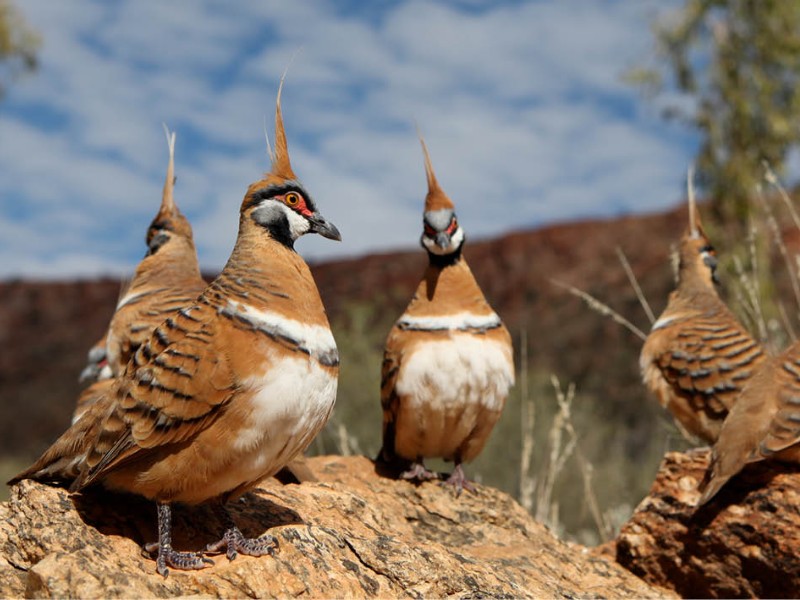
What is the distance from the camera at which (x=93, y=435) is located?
3.36m

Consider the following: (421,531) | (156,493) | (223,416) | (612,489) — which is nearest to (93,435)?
(156,493)

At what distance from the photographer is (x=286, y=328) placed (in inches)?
130

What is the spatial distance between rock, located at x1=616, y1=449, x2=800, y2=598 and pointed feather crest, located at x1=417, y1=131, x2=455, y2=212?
2.26m

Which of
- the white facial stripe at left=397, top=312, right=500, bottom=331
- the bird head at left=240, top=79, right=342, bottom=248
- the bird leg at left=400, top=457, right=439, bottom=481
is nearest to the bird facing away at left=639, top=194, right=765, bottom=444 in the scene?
the white facial stripe at left=397, top=312, right=500, bottom=331

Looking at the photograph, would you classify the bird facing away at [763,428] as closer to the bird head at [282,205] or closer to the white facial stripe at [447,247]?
the white facial stripe at [447,247]

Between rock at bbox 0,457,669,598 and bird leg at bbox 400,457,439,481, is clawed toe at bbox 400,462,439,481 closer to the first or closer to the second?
bird leg at bbox 400,457,439,481

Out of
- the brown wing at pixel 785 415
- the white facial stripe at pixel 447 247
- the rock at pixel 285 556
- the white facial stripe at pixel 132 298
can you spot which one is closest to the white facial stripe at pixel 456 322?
→ the white facial stripe at pixel 447 247

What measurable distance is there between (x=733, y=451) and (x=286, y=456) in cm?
270

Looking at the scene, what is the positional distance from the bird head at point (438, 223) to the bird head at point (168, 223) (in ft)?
6.69

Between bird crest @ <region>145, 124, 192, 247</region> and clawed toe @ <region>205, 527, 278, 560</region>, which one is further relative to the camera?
bird crest @ <region>145, 124, 192, 247</region>

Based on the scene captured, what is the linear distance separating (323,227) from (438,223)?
88.9 inches

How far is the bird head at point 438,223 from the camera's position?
592cm

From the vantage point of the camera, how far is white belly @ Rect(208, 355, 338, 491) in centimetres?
317

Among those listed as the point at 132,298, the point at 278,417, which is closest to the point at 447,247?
the point at 132,298
